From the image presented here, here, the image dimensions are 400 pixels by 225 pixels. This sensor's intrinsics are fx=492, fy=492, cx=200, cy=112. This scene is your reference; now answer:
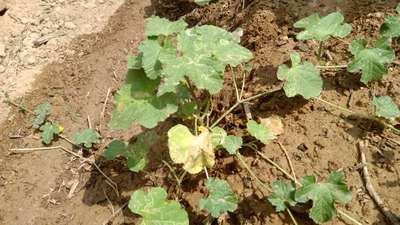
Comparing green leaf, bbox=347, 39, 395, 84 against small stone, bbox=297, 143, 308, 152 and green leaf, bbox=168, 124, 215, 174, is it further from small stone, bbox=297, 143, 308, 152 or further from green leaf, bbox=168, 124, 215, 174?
green leaf, bbox=168, 124, 215, 174

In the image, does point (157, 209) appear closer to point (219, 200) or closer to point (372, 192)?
point (219, 200)

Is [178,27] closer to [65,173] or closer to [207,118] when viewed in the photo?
[207,118]

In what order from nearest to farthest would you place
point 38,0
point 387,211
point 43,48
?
point 387,211, point 43,48, point 38,0

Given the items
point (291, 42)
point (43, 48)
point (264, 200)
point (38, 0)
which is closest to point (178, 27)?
point (291, 42)

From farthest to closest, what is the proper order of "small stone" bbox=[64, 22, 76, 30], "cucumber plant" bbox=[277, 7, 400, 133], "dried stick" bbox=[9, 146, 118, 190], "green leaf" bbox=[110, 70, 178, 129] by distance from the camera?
"small stone" bbox=[64, 22, 76, 30]
"dried stick" bbox=[9, 146, 118, 190]
"cucumber plant" bbox=[277, 7, 400, 133]
"green leaf" bbox=[110, 70, 178, 129]

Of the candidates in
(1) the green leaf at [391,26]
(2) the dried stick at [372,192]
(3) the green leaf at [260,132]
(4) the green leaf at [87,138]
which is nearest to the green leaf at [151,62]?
(3) the green leaf at [260,132]

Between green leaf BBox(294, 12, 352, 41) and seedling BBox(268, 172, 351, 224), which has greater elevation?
green leaf BBox(294, 12, 352, 41)

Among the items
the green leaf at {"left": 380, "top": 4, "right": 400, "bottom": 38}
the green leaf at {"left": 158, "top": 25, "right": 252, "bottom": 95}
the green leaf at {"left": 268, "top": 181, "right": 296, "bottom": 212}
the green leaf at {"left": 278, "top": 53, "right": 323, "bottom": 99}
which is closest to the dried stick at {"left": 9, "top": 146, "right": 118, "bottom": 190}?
the green leaf at {"left": 158, "top": 25, "right": 252, "bottom": 95}
